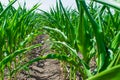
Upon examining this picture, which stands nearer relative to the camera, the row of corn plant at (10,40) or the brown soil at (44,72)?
the row of corn plant at (10,40)

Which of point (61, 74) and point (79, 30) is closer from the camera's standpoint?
point (79, 30)

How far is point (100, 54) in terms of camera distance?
2.19 feet

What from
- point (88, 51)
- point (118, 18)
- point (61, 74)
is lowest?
point (61, 74)

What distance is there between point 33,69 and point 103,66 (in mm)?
2079

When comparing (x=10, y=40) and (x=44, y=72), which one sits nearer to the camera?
(x=10, y=40)

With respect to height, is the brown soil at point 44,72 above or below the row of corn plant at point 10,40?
below

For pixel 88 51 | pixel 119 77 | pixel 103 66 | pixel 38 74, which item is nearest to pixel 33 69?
pixel 38 74

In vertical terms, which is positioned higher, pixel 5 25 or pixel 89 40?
pixel 5 25

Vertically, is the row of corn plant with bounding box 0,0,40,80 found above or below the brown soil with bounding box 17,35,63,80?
above

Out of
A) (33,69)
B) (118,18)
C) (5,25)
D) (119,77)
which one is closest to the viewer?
(119,77)

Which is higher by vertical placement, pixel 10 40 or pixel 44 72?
pixel 10 40

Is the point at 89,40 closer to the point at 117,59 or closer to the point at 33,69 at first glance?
the point at 117,59

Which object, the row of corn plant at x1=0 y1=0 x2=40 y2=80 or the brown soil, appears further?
the brown soil

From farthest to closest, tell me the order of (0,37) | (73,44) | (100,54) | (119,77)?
(0,37) < (73,44) < (100,54) < (119,77)
